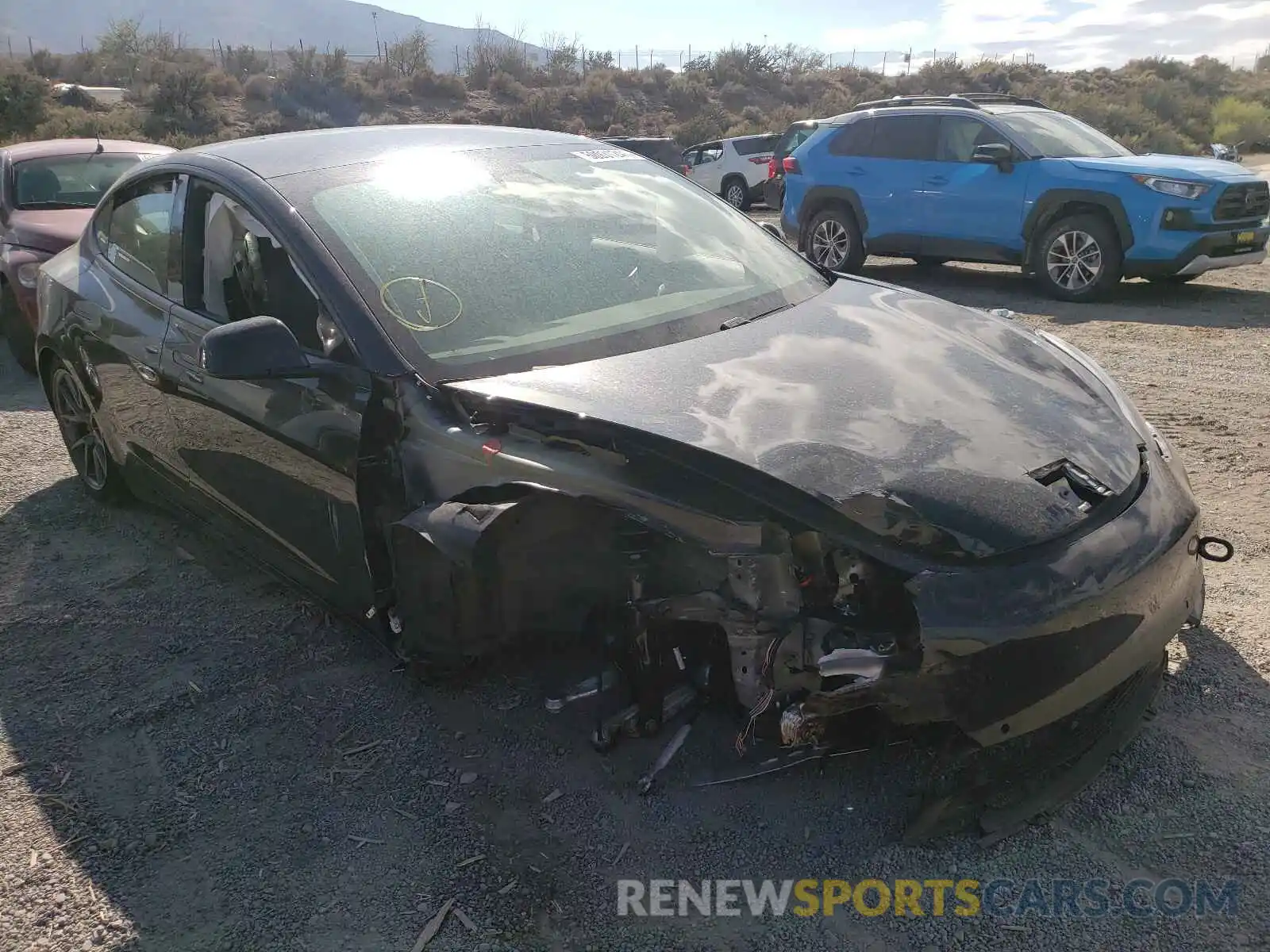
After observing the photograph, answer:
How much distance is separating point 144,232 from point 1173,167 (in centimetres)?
836

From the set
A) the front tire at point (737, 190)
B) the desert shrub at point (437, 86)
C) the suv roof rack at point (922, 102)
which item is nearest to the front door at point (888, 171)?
the suv roof rack at point (922, 102)

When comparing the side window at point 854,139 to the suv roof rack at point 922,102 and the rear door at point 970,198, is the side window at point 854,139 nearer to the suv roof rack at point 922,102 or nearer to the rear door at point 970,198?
the suv roof rack at point 922,102

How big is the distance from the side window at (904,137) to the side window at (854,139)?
0.24 feet

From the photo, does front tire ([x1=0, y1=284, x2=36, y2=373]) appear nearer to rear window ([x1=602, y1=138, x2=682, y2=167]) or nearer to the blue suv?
the blue suv

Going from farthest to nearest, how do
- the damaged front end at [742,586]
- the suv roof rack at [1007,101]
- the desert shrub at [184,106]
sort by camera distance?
the desert shrub at [184,106] → the suv roof rack at [1007,101] → the damaged front end at [742,586]

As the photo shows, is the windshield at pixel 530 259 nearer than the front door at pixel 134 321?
Yes

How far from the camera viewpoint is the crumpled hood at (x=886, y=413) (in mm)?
2422

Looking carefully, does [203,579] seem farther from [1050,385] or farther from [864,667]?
[1050,385]

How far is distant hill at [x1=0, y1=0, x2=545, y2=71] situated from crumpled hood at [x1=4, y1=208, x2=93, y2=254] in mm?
132949

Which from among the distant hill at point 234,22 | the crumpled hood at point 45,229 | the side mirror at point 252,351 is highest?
the distant hill at point 234,22

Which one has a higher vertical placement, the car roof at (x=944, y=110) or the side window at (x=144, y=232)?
the car roof at (x=944, y=110)


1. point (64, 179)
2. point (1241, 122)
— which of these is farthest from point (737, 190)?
point (1241, 122)

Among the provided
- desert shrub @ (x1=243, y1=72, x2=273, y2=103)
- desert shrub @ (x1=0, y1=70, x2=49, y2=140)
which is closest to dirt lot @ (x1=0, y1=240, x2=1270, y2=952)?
desert shrub @ (x1=0, y1=70, x2=49, y2=140)

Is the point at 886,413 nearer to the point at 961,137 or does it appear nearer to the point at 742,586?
the point at 742,586
